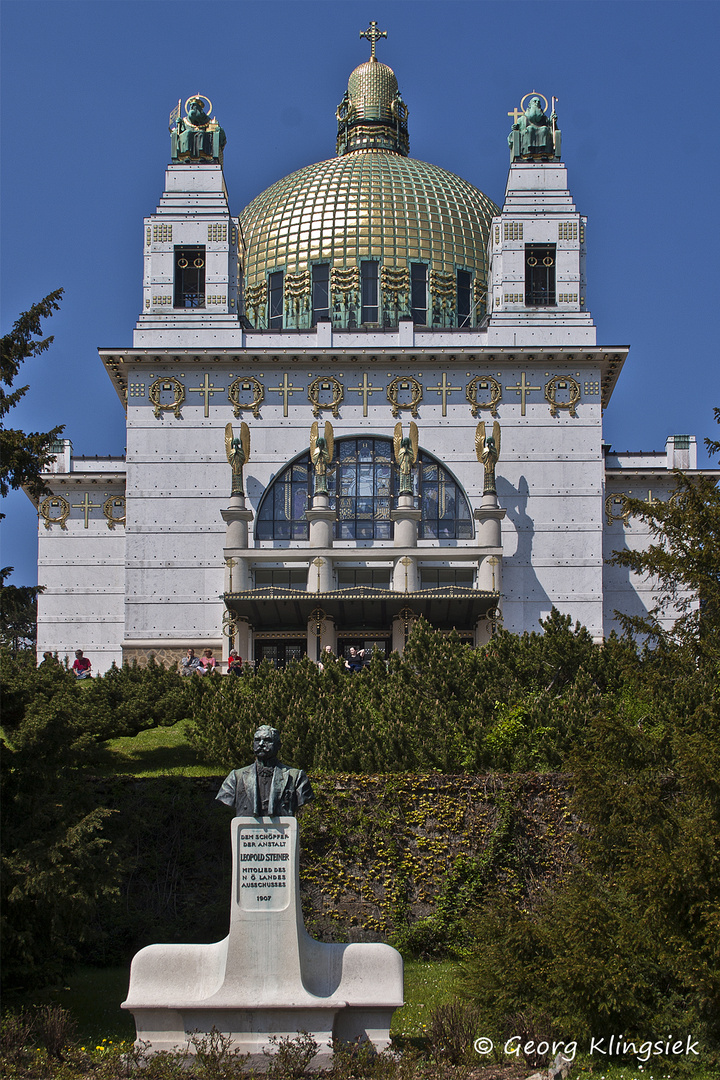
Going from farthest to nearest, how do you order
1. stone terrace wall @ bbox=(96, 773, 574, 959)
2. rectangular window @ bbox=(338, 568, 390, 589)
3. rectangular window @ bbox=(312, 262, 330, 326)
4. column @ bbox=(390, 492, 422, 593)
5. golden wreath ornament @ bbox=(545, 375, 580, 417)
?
rectangular window @ bbox=(312, 262, 330, 326), golden wreath ornament @ bbox=(545, 375, 580, 417), rectangular window @ bbox=(338, 568, 390, 589), column @ bbox=(390, 492, 422, 593), stone terrace wall @ bbox=(96, 773, 574, 959)

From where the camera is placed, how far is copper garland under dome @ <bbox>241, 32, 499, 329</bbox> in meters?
50.7

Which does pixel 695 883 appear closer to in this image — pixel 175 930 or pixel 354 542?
pixel 175 930

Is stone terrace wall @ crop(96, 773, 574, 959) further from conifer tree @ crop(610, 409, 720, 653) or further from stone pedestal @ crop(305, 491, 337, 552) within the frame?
stone pedestal @ crop(305, 491, 337, 552)

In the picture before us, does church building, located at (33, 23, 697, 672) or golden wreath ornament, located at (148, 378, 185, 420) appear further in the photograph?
golden wreath ornament, located at (148, 378, 185, 420)

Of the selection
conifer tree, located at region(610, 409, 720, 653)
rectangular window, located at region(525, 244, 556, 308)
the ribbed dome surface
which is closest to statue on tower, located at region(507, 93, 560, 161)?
rectangular window, located at region(525, 244, 556, 308)

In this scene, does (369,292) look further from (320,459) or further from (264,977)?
(264,977)

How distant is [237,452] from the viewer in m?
41.6

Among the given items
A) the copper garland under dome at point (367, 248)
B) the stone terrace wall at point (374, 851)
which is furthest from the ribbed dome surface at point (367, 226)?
the stone terrace wall at point (374, 851)

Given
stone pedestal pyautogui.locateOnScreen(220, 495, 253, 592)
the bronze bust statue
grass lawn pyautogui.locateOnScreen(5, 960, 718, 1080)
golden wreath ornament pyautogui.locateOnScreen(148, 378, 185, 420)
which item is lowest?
grass lawn pyautogui.locateOnScreen(5, 960, 718, 1080)

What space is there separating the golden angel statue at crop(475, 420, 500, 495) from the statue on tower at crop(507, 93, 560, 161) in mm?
10767

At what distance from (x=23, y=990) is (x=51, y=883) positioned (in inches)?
54.0

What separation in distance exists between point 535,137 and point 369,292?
854cm

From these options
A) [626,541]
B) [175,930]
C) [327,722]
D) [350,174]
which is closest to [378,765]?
[327,722]

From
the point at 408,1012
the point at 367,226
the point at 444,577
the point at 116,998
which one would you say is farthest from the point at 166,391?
the point at 408,1012
